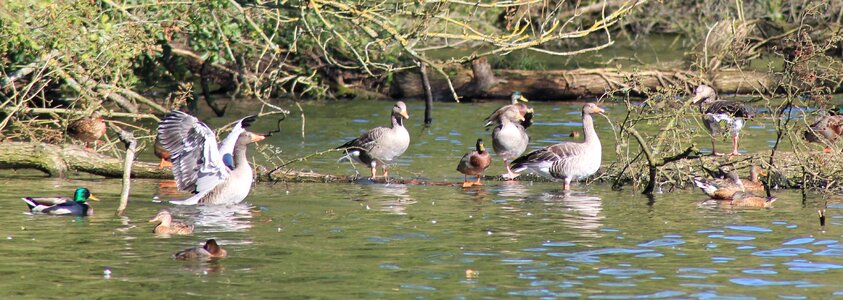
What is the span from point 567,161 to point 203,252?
7.19m

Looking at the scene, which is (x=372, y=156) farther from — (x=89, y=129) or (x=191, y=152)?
(x=89, y=129)

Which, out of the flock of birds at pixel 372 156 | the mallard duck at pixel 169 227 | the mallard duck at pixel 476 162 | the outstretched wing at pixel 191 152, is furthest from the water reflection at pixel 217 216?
the mallard duck at pixel 476 162

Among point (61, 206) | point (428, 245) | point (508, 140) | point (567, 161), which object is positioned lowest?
point (428, 245)

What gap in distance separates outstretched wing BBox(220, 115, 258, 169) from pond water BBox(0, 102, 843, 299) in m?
0.67

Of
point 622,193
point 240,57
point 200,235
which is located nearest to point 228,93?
point 240,57

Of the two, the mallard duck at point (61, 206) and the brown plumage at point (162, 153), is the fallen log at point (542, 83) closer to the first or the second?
the brown plumage at point (162, 153)

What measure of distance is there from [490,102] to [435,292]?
21755 mm

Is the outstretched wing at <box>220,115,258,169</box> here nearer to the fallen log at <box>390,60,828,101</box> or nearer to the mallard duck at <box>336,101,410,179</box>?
the mallard duck at <box>336,101,410,179</box>

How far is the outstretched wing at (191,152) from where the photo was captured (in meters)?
15.9

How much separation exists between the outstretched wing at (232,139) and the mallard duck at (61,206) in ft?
6.44

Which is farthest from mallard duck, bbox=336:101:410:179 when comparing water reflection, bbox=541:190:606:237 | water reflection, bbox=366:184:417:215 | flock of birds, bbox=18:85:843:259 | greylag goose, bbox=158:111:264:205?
greylag goose, bbox=158:111:264:205

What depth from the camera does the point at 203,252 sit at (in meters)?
12.0

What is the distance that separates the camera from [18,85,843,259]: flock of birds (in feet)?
50.9

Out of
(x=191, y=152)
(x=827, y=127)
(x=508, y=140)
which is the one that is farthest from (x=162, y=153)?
(x=827, y=127)
